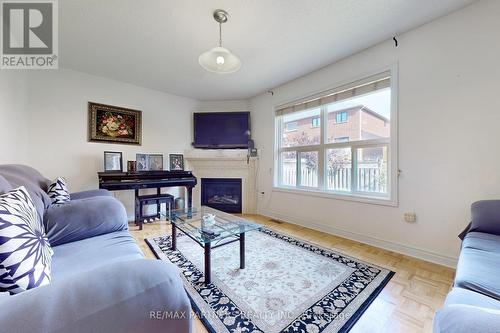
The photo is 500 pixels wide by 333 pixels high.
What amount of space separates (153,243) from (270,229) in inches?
60.1

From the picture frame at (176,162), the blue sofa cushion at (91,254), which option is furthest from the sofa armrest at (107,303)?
the picture frame at (176,162)

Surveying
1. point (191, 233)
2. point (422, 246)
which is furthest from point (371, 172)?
point (191, 233)

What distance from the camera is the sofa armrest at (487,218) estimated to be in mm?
1401

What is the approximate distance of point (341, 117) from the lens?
111 inches

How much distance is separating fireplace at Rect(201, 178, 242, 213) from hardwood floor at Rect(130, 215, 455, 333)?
1614 millimetres

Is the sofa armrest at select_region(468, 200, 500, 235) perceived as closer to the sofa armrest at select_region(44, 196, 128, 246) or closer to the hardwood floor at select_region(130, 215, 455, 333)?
the hardwood floor at select_region(130, 215, 455, 333)

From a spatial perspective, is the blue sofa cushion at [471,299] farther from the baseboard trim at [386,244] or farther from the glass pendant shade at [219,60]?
the glass pendant shade at [219,60]

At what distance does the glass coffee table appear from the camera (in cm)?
162

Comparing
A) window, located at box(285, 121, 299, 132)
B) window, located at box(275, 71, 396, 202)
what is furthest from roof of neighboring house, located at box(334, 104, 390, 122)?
window, located at box(285, 121, 299, 132)

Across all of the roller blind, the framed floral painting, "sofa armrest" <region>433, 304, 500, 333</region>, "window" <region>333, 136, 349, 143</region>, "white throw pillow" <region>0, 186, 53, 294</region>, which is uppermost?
the roller blind

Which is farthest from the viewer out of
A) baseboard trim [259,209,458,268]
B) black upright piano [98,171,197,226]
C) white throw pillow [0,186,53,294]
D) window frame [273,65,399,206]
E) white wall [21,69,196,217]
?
black upright piano [98,171,197,226]

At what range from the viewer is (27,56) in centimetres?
237

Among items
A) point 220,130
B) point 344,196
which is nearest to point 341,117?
point 344,196

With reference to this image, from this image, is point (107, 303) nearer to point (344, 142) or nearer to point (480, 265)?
point (480, 265)
